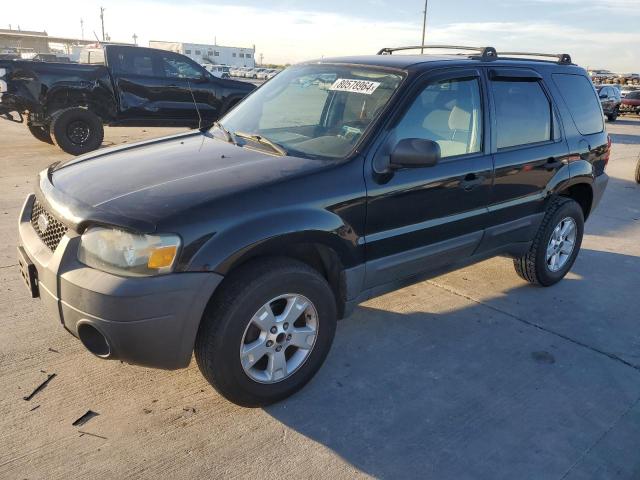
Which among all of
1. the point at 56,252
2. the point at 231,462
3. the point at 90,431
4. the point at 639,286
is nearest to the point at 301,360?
the point at 231,462

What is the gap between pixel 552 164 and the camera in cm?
406

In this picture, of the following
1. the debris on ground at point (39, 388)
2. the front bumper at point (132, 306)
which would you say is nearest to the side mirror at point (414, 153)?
the front bumper at point (132, 306)

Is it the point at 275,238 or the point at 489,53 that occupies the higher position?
the point at 489,53

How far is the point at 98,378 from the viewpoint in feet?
9.57

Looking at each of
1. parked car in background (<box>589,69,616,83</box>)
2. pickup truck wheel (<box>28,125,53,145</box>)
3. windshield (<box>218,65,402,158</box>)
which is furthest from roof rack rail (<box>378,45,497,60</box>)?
parked car in background (<box>589,69,616,83</box>)

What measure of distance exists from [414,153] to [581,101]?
8.05 feet

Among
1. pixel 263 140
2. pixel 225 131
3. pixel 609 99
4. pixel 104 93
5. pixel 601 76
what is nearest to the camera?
pixel 263 140

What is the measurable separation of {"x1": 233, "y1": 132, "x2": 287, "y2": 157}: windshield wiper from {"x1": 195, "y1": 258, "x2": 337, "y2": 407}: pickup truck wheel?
717 mm

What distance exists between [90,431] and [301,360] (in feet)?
3.57

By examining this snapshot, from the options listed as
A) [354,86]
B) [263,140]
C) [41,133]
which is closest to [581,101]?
[354,86]

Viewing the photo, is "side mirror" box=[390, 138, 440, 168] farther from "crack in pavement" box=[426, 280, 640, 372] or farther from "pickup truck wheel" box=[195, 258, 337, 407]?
"crack in pavement" box=[426, 280, 640, 372]

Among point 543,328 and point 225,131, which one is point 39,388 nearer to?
point 225,131

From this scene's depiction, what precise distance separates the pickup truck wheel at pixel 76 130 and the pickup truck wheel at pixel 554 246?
7.49 metres

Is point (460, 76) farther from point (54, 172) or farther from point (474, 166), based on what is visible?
point (54, 172)
